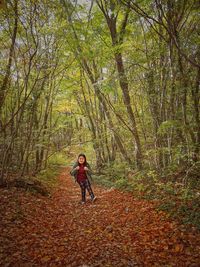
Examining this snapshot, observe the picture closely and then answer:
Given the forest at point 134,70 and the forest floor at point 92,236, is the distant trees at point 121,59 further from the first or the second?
the forest floor at point 92,236

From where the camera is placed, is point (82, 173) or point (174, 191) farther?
point (82, 173)

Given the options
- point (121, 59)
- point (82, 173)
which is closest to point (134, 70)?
point (121, 59)

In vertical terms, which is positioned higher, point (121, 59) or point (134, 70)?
point (121, 59)

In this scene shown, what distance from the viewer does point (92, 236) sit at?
5344 mm

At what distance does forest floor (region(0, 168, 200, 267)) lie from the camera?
4.13m

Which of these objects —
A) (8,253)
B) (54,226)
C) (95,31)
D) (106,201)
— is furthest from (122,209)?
(95,31)

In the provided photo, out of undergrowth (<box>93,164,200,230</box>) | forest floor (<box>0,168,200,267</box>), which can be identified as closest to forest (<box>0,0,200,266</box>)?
undergrowth (<box>93,164,200,230</box>)

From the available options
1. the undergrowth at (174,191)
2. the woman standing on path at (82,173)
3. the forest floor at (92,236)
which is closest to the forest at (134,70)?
the undergrowth at (174,191)

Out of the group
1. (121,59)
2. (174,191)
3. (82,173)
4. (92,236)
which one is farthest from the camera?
(121,59)

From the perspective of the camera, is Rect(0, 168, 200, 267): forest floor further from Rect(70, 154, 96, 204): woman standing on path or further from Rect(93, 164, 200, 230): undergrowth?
Rect(70, 154, 96, 204): woman standing on path

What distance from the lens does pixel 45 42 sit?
1000cm

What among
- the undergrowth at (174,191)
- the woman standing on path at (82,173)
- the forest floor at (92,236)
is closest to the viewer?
the forest floor at (92,236)

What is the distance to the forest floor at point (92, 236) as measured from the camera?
13.6 feet

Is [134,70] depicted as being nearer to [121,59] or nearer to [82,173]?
[121,59]
